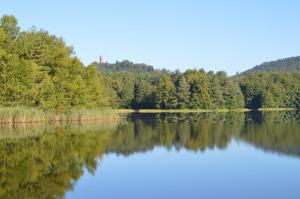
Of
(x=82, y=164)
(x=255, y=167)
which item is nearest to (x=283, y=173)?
(x=255, y=167)

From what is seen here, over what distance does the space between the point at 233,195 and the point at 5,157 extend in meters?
13.6

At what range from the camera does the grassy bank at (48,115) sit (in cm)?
4706

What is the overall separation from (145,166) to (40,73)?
36.2 metres

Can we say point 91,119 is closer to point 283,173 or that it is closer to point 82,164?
point 82,164

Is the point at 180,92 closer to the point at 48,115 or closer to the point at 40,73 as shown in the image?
the point at 40,73

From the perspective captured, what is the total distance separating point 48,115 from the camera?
2093 inches

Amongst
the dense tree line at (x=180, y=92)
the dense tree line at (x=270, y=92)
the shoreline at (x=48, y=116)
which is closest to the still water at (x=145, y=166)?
the shoreline at (x=48, y=116)

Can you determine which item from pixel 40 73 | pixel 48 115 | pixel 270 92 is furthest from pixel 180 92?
pixel 48 115

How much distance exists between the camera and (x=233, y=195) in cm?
1587

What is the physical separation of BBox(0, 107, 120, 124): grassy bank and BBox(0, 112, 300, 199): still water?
10.1 m

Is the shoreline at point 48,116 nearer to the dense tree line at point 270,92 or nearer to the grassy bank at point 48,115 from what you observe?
the grassy bank at point 48,115

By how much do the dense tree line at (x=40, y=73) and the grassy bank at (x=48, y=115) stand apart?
1.41 meters

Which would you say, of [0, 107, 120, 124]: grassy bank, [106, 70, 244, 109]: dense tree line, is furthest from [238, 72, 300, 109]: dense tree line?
[0, 107, 120, 124]: grassy bank

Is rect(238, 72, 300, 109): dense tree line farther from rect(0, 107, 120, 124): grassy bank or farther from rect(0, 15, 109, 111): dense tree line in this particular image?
rect(0, 107, 120, 124): grassy bank
